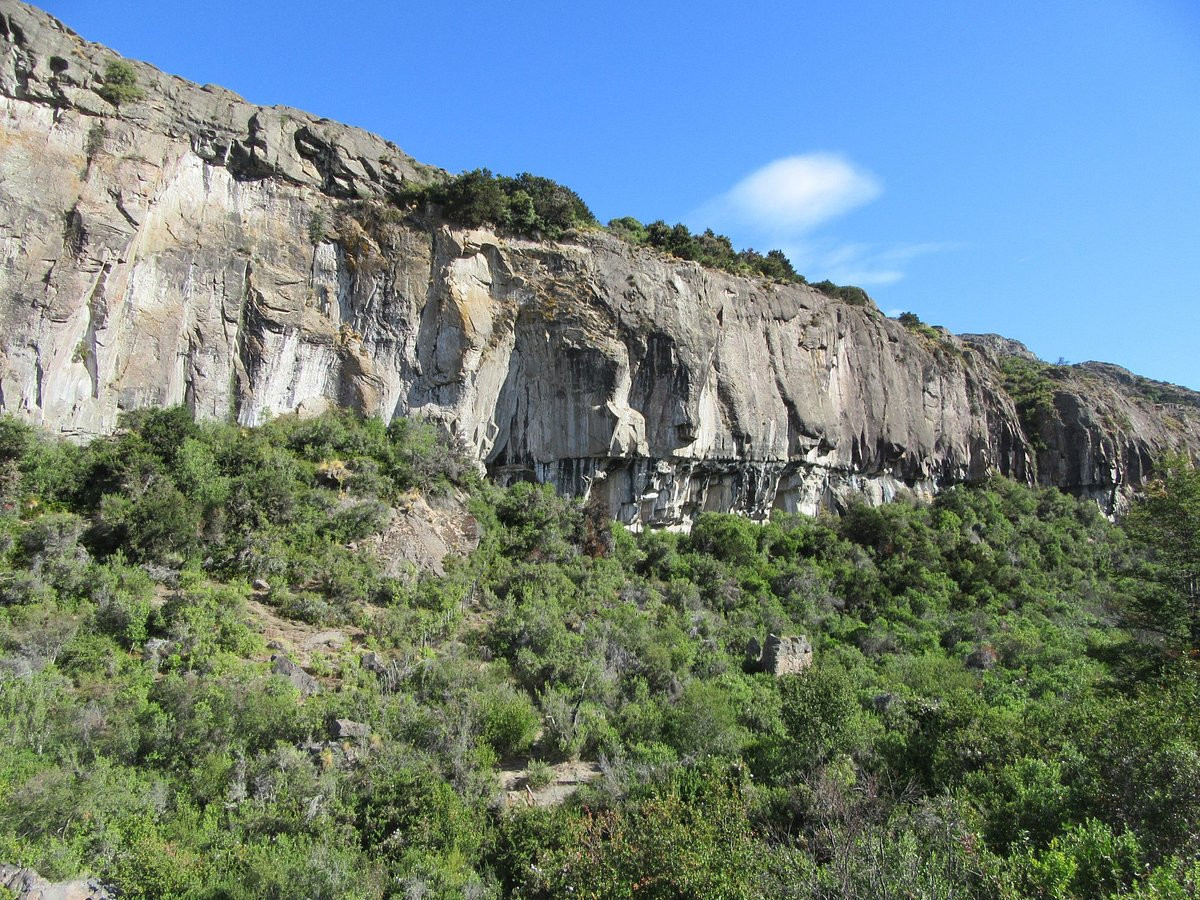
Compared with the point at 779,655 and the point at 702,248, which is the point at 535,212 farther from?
the point at 779,655

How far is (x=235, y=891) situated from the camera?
9.36 m

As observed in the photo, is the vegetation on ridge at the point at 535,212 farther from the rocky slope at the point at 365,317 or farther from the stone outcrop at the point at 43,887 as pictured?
the stone outcrop at the point at 43,887

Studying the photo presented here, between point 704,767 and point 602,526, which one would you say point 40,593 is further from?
point 602,526

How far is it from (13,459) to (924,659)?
→ 25204mm

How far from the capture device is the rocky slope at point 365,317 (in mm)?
18875

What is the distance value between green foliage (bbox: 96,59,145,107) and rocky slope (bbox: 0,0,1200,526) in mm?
214

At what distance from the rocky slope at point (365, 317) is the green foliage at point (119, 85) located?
21 cm

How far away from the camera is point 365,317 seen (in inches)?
950

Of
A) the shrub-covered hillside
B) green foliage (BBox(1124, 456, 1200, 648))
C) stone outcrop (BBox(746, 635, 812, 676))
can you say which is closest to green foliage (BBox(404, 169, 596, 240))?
the shrub-covered hillside

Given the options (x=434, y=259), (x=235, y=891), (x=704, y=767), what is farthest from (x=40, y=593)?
(x=434, y=259)

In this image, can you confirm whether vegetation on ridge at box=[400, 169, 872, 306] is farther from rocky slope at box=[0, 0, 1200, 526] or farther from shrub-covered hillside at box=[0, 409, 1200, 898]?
shrub-covered hillside at box=[0, 409, 1200, 898]

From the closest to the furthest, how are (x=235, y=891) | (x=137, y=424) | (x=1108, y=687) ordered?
(x=235, y=891), (x=1108, y=687), (x=137, y=424)

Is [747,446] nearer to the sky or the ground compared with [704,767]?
nearer to the sky

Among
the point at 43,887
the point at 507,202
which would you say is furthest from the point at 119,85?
the point at 43,887
